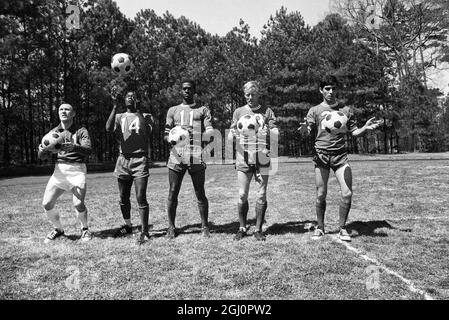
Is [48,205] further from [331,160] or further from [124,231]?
[331,160]

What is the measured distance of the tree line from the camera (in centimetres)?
3412

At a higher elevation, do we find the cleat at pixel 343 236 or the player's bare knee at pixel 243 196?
the player's bare knee at pixel 243 196

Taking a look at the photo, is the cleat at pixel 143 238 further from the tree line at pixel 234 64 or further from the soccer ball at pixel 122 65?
the tree line at pixel 234 64

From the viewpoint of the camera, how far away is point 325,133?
234 inches

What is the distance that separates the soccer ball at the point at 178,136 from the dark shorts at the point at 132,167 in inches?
24.0

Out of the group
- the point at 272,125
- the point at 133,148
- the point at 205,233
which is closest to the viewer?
the point at 272,125

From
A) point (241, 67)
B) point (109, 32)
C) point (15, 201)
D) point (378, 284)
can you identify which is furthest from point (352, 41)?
point (378, 284)

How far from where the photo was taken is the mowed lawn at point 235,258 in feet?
13.0

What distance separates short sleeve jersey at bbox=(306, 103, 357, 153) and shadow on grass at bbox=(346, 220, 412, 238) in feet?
4.99

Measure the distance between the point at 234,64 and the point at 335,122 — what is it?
36593 mm

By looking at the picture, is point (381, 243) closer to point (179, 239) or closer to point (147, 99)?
point (179, 239)

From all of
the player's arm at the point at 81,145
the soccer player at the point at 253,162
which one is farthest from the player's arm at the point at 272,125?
the player's arm at the point at 81,145

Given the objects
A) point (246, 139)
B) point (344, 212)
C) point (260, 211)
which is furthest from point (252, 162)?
point (344, 212)
